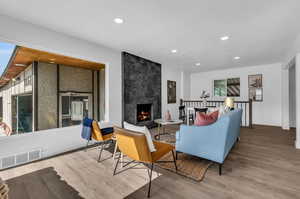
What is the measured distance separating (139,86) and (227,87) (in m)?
4.78

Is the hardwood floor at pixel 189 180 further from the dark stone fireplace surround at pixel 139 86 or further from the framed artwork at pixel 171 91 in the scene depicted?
the framed artwork at pixel 171 91

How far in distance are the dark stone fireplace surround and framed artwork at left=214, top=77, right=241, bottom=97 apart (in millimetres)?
3486

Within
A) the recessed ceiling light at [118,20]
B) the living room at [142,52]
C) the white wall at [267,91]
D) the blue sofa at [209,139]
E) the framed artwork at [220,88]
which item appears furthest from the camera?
the framed artwork at [220,88]

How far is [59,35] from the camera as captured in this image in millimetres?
3020

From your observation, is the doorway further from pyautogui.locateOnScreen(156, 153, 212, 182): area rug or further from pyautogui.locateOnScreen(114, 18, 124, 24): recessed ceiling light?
pyautogui.locateOnScreen(156, 153, 212, 182): area rug

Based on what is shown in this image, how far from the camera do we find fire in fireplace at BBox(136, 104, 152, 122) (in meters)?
4.99

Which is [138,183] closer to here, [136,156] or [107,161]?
[136,156]

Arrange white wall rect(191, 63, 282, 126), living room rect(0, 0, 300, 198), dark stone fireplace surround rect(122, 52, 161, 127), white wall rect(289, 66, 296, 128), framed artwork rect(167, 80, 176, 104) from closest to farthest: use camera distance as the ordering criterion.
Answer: living room rect(0, 0, 300, 198), dark stone fireplace surround rect(122, 52, 161, 127), white wall rect(289, 66, 296, 128), white wall rect(191, 63, 282, 126), framed artwork rect(167, 80, 176, 104)

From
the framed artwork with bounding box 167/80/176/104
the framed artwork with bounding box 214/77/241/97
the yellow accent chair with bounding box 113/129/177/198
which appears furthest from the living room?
the framed artwork with bounding box 214/77/241/97

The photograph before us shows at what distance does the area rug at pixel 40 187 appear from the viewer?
68.2 inches

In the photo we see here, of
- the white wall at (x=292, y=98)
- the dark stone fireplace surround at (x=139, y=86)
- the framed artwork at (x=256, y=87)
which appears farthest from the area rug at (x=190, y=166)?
the framed artwork at (x=256, y=87)

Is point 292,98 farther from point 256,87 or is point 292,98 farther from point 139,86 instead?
point 139,86

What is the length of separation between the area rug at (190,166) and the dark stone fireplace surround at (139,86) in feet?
7.14

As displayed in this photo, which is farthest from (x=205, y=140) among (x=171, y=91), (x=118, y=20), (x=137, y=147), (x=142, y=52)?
(x=171, y=91)
